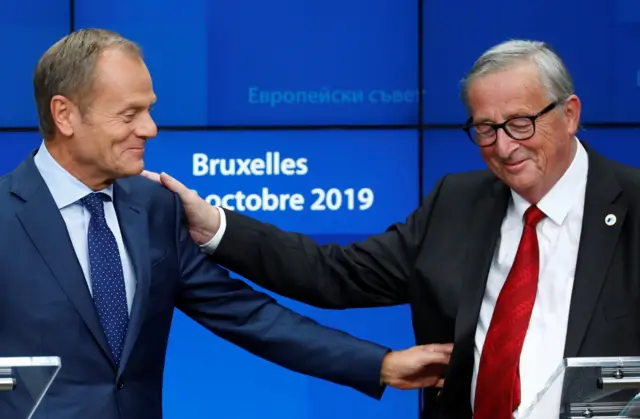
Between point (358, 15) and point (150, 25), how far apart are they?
2.71 feet

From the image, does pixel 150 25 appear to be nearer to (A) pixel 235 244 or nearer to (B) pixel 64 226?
(A) pixel 235 244

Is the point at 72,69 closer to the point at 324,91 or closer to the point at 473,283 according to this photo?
the point at 473,283

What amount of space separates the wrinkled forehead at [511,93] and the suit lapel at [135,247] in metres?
0.84

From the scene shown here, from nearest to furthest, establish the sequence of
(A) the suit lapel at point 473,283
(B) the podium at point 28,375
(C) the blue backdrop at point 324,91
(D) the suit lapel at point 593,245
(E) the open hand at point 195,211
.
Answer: (B) the podium at point 28,375, (D) the suit lapel at point 593,245, (A) the suit lapel at point 473,283, (E) the open hand at point 195,211, (C) the blue backdrop at point 324,91

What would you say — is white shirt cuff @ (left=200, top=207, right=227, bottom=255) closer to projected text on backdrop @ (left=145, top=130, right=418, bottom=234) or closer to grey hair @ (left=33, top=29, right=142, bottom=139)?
grey hair @ (left=33, top=29, right=142, bottom=139)

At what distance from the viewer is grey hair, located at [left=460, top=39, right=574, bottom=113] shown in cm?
273

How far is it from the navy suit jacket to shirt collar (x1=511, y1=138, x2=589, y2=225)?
589 millimetres

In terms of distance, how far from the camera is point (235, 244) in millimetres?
3037

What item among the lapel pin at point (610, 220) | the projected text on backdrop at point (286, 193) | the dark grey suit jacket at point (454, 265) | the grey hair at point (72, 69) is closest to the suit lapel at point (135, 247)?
the grey hair at point (72, 69)

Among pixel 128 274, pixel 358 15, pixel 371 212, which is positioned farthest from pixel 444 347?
pixel 358 15

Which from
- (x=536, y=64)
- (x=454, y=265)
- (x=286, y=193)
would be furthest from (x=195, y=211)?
(x=286, y=193)

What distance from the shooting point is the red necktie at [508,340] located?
105 inches

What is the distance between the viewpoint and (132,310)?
2617 mm

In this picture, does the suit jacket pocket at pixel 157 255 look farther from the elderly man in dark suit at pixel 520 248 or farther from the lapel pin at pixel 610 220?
the lapel pin at pixel 610 220
